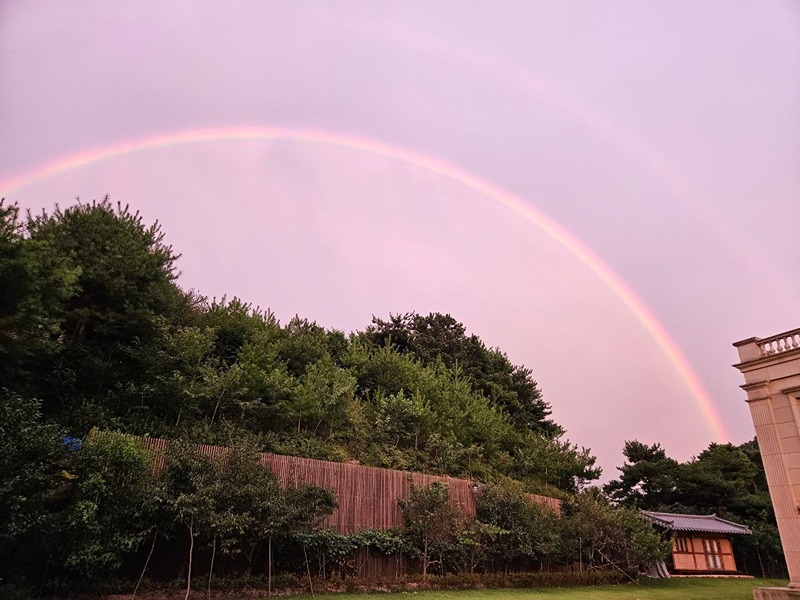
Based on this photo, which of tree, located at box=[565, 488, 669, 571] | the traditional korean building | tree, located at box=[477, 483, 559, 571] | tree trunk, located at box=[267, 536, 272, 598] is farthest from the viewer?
the traditional korean building

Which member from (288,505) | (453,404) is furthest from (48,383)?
(453,404)

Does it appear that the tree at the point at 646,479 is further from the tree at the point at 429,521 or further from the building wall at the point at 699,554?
the tree at the point at 429,521

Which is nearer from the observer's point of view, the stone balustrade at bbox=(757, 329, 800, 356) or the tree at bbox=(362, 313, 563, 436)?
the stone balustrade at bbox=(757, 329, 800, 356)

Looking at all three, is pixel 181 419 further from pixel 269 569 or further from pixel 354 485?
pixel 269 569

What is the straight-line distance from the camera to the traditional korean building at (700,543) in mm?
25812

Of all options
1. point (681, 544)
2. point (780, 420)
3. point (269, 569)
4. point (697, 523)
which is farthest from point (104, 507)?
point (697, 523)

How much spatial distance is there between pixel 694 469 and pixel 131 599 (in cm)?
3312

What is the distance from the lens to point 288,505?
11.2m

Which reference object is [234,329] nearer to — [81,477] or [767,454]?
[81,477]

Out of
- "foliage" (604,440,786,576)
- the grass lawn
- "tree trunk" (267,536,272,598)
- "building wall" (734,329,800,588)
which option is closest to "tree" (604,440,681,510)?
"foliage" (604,440,786,576)

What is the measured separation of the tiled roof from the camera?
24891 mm

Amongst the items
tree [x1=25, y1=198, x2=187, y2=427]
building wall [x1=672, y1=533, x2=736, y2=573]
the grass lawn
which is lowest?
the grass lawn

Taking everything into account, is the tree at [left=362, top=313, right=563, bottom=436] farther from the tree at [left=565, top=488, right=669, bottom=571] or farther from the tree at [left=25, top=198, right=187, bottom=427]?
the tree at [left=25, top=198, right=187, bottom=427]

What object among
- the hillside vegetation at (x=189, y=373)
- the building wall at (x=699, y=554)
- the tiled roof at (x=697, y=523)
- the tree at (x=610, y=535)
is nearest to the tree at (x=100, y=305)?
the hillside vegetation at (x=189, y=373)
